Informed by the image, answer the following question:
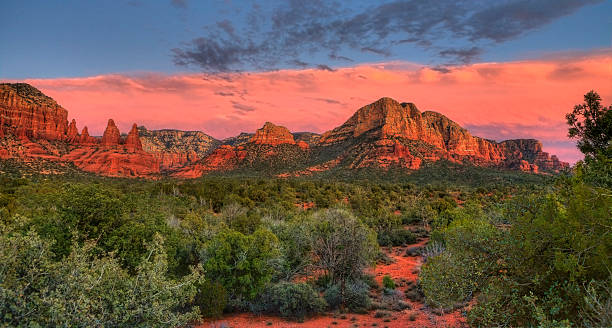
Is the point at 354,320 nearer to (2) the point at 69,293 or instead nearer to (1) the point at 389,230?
(2) the point at 69,293

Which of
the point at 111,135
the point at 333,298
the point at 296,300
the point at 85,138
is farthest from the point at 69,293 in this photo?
the point at 111,135

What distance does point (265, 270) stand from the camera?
1758 centimetres

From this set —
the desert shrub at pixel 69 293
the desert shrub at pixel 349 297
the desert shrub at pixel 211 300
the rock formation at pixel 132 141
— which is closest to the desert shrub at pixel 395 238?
the desert shrub at pixel 349 297

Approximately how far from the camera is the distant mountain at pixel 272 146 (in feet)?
317

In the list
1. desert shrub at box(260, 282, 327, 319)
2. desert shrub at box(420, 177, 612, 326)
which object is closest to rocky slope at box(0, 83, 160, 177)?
desert shrub at box(260, 282, 327, 319)

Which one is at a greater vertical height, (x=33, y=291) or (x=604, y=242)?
(x=604, y=242)

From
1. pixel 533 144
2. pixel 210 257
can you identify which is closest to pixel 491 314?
pixel 210 257

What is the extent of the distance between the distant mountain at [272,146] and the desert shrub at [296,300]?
80450 mm

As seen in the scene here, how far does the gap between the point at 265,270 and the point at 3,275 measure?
13.2 metres

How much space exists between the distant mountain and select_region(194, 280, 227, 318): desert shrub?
81972mm

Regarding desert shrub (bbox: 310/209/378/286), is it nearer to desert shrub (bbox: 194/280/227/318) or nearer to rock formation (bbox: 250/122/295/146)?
desert shrub (bbox: 194/280/227/318)

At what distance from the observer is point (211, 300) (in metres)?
15.6

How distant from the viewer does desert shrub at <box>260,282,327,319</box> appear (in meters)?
16.4

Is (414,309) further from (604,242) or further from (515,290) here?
(604,242)
